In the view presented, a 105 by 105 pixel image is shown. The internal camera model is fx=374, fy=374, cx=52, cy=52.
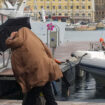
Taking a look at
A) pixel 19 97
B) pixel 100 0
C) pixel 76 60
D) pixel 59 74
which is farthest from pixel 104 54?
pixel 100 0

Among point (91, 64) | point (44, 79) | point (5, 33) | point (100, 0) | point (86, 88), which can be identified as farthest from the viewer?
point (100, 0)

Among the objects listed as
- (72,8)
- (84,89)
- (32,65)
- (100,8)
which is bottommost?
(100,8)

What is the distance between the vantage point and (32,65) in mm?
5043

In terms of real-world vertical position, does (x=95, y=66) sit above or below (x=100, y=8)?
above

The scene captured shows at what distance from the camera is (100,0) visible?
133 meters

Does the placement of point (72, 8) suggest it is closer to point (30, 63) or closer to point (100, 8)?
point (100, 8)

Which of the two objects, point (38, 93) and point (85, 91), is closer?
point (38, 93)

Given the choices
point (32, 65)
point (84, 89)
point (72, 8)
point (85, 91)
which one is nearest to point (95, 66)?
point (85, 91)

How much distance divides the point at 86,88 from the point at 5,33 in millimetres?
3926

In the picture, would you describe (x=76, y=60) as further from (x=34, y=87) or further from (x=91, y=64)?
(x=34, y=87)

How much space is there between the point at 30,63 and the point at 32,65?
4 centimetres

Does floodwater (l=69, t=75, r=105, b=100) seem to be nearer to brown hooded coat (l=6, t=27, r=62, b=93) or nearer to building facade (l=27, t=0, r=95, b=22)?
brown hooded coat (l=6, t=27, r=62, b=93)

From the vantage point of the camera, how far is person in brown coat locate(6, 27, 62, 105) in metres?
5.05

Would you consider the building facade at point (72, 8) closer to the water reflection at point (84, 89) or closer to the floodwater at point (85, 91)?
the water reflection at point (84, 89)
